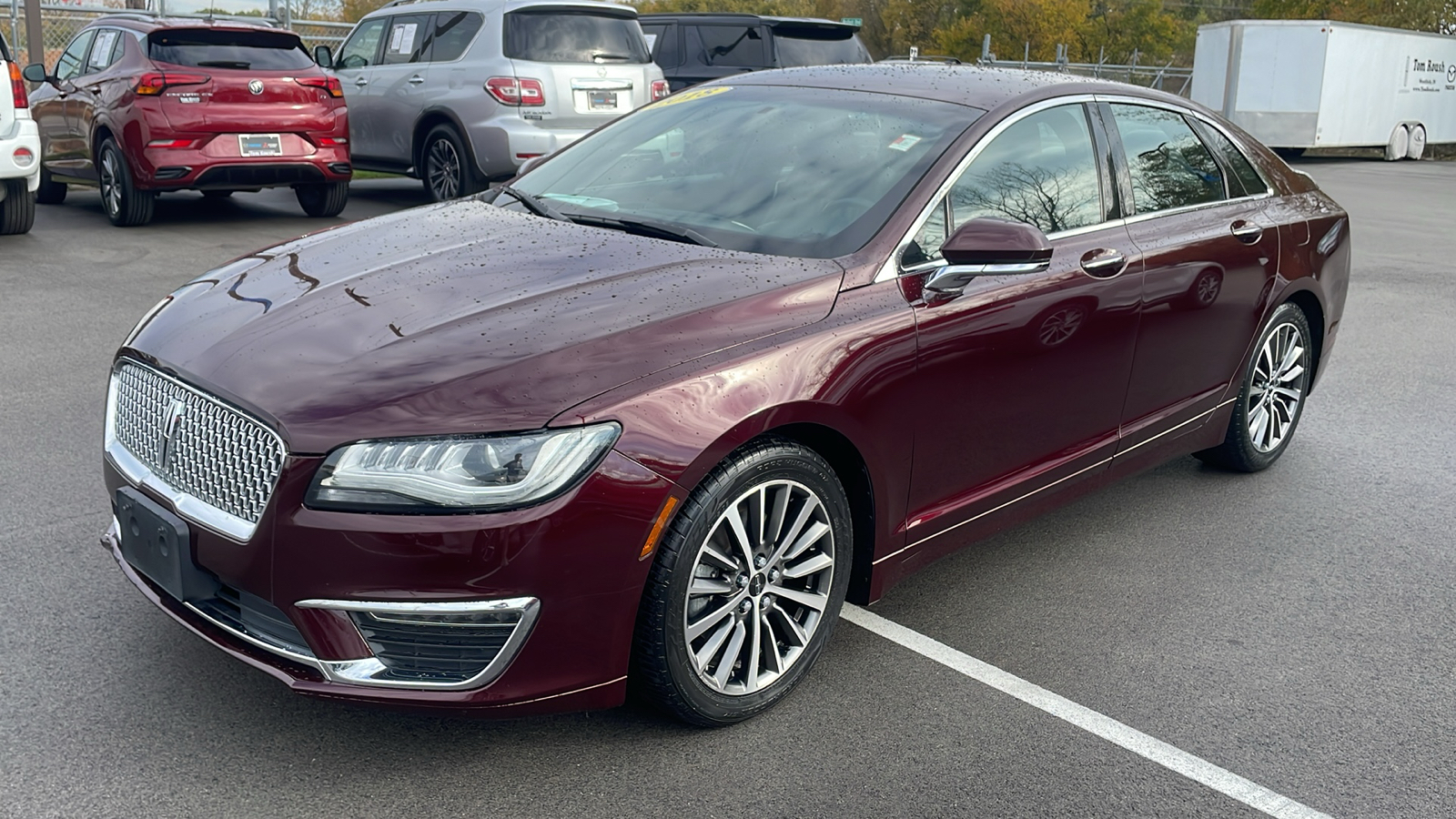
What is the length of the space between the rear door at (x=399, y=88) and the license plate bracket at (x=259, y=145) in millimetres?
1761

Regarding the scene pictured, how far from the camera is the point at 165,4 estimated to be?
19906 millimetres

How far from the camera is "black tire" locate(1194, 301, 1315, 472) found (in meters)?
5.25

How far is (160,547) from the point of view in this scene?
10.0ft

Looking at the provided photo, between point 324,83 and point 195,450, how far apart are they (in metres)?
8.80

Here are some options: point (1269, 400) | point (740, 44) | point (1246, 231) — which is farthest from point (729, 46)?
point (1246, 231)

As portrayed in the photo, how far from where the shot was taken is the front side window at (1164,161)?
4.56 m

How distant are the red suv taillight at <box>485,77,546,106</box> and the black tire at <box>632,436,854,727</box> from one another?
876 cm

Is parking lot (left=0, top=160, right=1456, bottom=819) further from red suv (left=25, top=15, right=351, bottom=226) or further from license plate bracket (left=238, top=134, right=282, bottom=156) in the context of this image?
license plate bracket (left=238, top=134, right=282, bottom=156)

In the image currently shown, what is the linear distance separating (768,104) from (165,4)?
18.5 meters

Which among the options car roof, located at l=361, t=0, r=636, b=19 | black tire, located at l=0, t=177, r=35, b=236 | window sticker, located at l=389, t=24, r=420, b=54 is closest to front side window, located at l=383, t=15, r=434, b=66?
window sticker, located at l=389, t=24, r=420, b=54

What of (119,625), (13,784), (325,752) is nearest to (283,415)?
(325,752)

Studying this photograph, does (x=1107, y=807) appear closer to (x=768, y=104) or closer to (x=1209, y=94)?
(x=768, y=104)

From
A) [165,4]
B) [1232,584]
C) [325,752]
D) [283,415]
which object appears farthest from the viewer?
[165,4]

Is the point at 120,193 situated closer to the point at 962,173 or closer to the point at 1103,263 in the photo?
the point at 962,173
